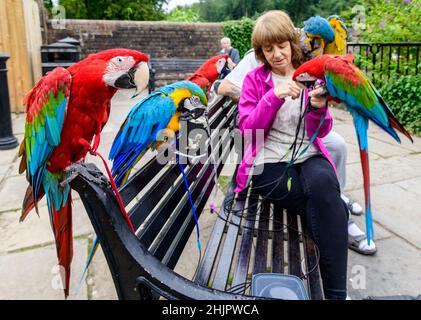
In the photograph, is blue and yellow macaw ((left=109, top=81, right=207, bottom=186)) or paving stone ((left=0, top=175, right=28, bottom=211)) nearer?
blue and yellow macaw ((left=109, top=81, right=207, bottom=186))

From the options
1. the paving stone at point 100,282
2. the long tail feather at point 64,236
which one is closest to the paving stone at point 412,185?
the paving stone at point 100,282

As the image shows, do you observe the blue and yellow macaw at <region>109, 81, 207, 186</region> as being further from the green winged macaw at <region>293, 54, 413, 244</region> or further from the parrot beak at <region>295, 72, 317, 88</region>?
the green winged macaw at <region>293, 54, 413, 244</region>

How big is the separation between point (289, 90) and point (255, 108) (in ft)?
0.97

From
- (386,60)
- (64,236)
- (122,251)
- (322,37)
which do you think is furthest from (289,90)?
(386,60)

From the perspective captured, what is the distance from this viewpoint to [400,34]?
579cm

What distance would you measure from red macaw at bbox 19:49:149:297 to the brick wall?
9678 mm

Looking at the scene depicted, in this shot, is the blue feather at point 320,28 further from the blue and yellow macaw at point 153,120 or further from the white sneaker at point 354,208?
the white sneaker at point 354,208

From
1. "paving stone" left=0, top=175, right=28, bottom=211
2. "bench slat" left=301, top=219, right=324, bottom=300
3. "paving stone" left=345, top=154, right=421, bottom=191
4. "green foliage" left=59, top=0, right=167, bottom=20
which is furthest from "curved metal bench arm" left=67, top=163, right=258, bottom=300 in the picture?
"green foliage" left=59, top=0, right=167, bottom=20

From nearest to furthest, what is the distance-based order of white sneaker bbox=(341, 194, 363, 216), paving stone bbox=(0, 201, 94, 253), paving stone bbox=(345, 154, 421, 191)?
paving stone bbox=(0, 201, 94, 253) → white sneaker bbox=(341, 194, 363, 216) → paving stone bbox=(345, 154, 421, 191)

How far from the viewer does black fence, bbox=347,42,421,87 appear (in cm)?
561

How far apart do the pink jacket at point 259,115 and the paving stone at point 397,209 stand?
3.72ft

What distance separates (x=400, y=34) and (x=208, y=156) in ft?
17.9

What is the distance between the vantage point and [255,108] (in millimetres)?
1787

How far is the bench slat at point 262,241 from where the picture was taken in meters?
1.38
